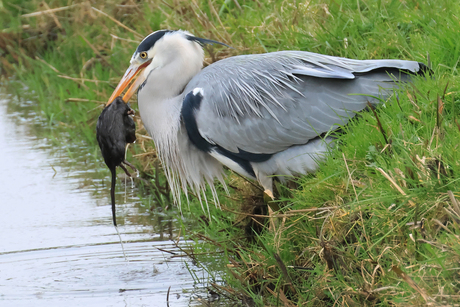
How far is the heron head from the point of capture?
15.3 ft

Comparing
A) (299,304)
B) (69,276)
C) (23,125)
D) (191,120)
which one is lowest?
Answer: (23,125)

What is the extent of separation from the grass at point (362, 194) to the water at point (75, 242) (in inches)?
10.5

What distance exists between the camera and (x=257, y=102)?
4367 mm

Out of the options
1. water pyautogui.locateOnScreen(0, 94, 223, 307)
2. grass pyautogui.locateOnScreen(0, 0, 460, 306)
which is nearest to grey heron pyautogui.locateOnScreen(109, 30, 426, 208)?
grass pyautogui.locateOnScreen(0, 0, 460, 306)

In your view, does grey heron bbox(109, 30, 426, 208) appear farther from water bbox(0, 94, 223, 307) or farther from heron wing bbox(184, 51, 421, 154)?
water bbox(0, 94, 223, 307)

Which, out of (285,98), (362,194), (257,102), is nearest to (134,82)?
(257,102)

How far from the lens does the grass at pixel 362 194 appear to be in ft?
10.0

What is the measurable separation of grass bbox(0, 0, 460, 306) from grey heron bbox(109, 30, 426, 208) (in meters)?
0.19

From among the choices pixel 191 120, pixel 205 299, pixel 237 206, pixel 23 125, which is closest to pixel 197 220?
pixel 237 206

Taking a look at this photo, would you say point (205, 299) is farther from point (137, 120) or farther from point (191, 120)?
point (137, 120)

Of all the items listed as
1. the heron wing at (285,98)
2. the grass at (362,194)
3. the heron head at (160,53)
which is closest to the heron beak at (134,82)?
the heron head at (160,53)

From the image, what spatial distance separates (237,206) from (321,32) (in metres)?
1.56

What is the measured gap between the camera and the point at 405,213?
3168 mm

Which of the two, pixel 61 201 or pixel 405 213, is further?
pixel 61 201
